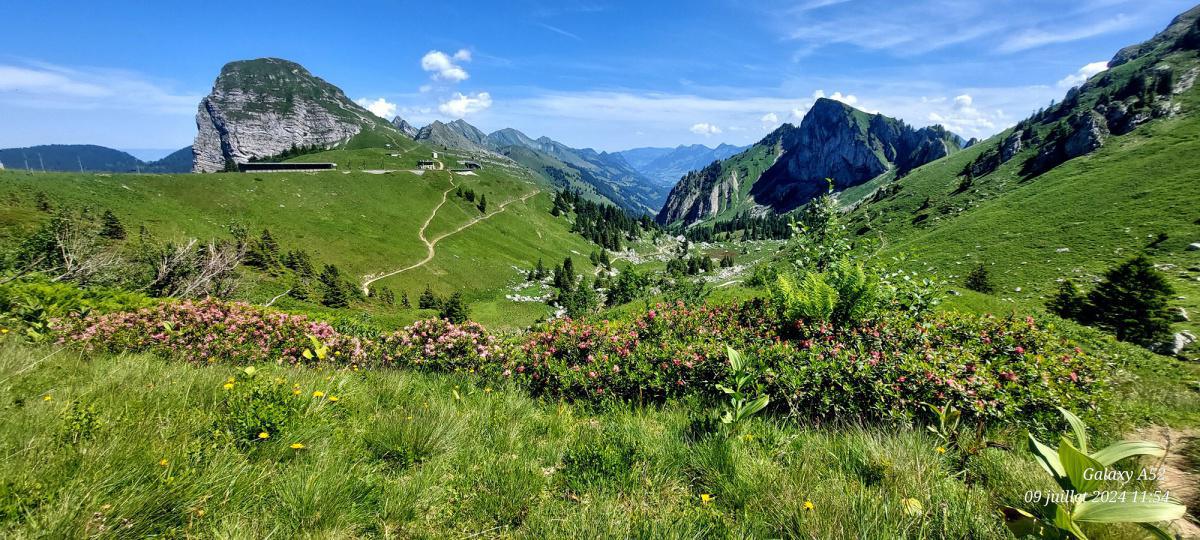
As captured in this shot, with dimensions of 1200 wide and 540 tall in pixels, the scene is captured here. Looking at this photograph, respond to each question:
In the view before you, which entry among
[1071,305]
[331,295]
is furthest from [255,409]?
[331,295]

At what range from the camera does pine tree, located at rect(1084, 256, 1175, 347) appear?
15.8 meters

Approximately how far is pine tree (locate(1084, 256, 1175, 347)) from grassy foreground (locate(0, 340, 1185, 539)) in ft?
62.9

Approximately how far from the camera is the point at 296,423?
417 cm

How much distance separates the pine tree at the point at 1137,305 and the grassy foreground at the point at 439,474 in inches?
755

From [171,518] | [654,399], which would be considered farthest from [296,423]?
[654,399]

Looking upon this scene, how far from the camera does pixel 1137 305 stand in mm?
16219

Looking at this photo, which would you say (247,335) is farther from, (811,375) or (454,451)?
(811,375)

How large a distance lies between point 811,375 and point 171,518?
6.52 m

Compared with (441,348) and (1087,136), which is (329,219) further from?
(1087,136)

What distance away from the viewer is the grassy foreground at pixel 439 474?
2.82m

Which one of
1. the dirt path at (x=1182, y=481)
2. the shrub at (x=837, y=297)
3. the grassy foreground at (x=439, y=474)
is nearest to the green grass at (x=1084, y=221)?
the shrub at (x=837, y=297)

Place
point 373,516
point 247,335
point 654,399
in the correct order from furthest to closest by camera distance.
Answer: point 247,335 < point 654,399 < point 373,516

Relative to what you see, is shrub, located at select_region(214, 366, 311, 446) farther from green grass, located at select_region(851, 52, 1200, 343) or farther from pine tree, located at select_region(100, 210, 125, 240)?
pine tree, located at select_region(100, 210, 125, 240)

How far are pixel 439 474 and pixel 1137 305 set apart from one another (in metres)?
25.8
